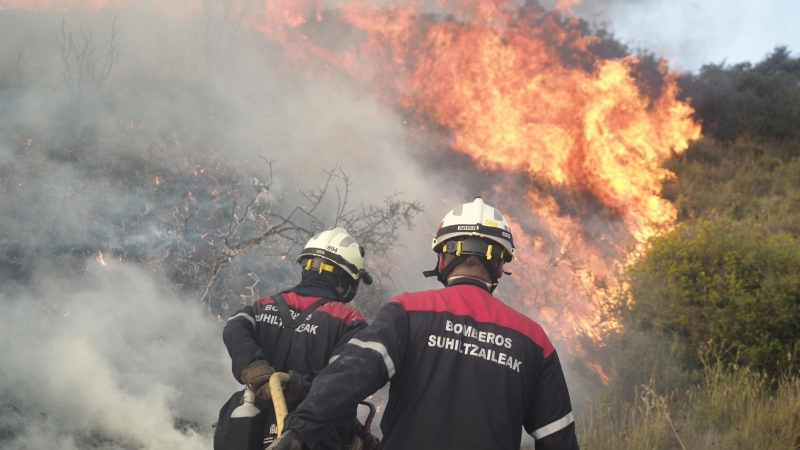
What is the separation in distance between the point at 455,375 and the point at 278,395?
104cm

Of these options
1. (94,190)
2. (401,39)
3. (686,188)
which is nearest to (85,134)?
(94,190)

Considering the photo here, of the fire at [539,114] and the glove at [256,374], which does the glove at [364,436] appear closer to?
the glove at [256,374]

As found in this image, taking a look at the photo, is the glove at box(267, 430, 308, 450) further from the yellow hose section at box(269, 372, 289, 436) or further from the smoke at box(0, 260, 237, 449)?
the smoke at box(0, 260, 237, 449)

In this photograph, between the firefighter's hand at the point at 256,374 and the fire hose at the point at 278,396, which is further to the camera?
the firefighter's hand at the point at 256,374

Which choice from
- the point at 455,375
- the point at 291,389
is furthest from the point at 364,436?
the point at 455,375

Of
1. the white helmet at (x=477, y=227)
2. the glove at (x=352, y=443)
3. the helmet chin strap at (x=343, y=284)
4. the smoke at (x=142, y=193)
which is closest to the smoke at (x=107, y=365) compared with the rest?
the smoke at (x=142, y=193)

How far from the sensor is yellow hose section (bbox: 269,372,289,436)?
9.92 feet

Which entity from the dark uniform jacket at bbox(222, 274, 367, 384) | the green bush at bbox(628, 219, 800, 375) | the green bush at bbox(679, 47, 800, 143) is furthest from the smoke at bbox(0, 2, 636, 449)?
the green bush at bbox(679, 47, 800, 143)

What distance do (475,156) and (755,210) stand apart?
21.4 ft

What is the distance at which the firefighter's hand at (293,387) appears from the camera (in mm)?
3393

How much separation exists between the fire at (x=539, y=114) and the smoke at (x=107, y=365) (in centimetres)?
339

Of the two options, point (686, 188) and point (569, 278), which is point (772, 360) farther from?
point (686, 188)

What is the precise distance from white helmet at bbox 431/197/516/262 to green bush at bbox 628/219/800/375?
19.8 ft

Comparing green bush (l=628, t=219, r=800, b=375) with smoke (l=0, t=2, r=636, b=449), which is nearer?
smoke (l=0, t=2, r=636, b=449)
